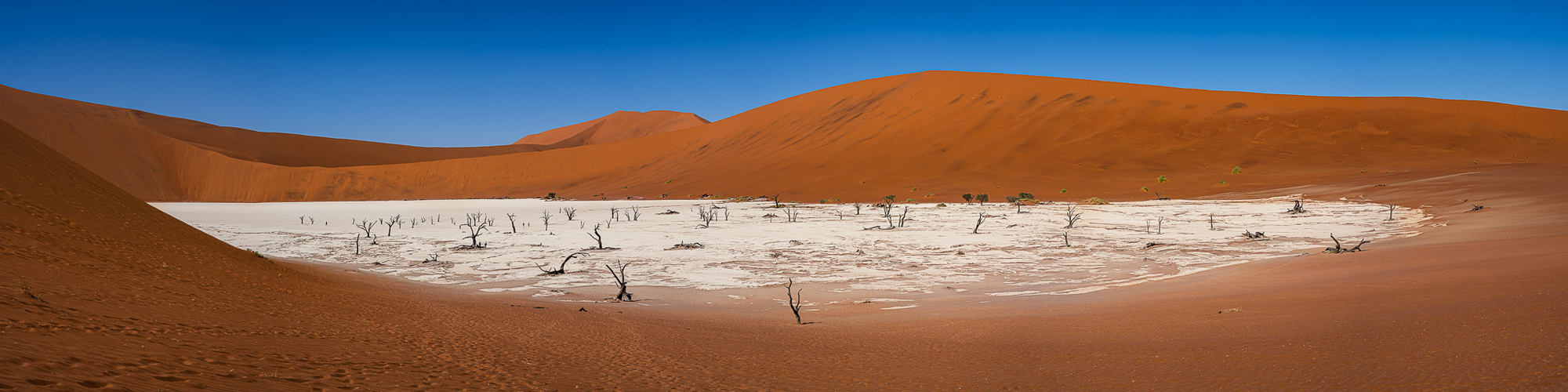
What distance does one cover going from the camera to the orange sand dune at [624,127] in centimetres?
14925

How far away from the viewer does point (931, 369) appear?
500cm

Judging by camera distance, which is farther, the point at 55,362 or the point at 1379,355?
the point at 1379,355

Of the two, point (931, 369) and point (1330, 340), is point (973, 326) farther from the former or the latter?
point (1330, 340)

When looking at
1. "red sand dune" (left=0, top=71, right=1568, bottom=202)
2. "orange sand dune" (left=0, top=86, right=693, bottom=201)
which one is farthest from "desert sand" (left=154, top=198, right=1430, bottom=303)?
"orange sand dune" (left=0, top=86, right=693, bottom=201)

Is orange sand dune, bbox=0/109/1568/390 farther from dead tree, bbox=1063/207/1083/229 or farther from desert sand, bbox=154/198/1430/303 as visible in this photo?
dead tree, bbox=1063/207/1083/229

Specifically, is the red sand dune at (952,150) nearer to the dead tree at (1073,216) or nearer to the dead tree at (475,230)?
the dead tree at (1073,216)

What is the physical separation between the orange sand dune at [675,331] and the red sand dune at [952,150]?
26.9 meters

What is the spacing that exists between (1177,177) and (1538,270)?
3413 cm

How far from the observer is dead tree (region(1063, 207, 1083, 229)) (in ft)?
61.5

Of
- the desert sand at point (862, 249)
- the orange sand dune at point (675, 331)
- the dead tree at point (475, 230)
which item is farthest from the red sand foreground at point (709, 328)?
the dead tree at point (475, 230)

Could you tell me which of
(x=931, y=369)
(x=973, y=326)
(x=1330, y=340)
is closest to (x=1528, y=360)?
(x=1330, y=340)

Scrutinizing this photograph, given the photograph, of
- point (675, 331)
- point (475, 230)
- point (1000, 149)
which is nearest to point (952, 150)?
point (1000, 149)

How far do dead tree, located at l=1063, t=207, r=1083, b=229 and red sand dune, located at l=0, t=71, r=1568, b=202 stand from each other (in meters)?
8.97

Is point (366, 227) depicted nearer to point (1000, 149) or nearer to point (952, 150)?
point (952, 150)
